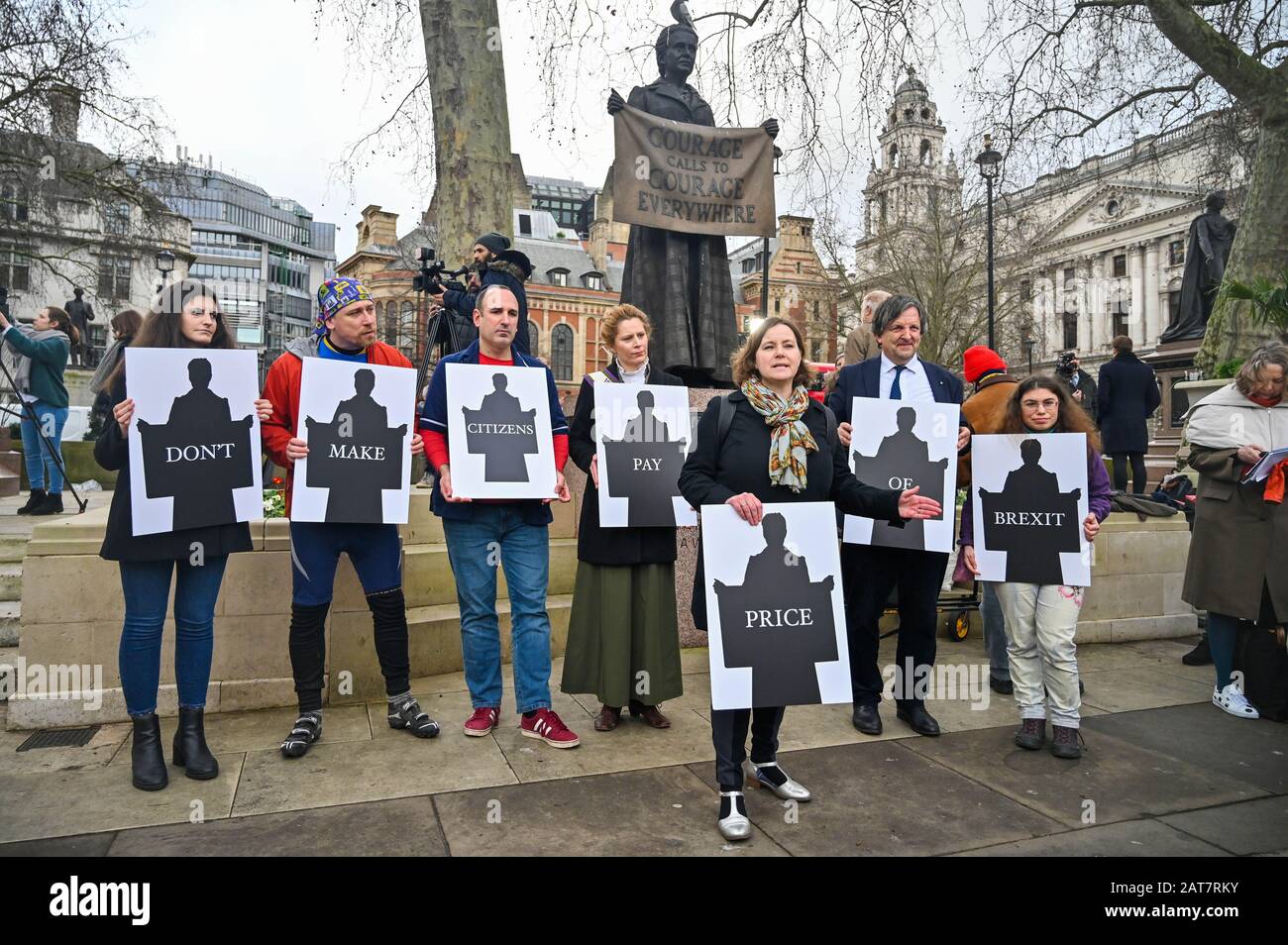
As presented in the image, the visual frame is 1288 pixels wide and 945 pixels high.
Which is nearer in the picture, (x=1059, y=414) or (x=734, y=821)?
(x=734, y=821)

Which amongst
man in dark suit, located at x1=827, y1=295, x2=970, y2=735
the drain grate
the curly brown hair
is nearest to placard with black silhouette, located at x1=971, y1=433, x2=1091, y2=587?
man in dark suit, located at x1=827, y1=295, x2=970, y2=735

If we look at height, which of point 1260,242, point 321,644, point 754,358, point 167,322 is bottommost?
point 321,644

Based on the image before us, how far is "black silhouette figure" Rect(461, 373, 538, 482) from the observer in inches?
163

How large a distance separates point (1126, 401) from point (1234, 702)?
6261mm

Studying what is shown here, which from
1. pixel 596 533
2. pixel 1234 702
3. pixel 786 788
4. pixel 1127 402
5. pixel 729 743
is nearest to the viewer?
pixel 729 743

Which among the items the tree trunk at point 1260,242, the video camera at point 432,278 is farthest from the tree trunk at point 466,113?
the tree trunk at point 1260,242

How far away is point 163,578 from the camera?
375 cm

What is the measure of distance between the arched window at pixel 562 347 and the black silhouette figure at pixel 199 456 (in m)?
61.5

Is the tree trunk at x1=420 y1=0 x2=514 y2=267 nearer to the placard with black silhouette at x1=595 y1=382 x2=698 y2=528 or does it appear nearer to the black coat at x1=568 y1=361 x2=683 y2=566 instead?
the black coat at x1=568 y1=361 x2=683 y2=566

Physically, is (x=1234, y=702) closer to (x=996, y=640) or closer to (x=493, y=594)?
(x=996, y=640)

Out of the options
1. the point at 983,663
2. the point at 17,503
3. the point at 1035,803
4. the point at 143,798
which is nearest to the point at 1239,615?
the point at 983,663

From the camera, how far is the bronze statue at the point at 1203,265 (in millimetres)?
13742

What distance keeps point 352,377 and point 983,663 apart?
15.6ft

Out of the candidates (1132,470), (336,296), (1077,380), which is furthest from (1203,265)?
(336,296)
